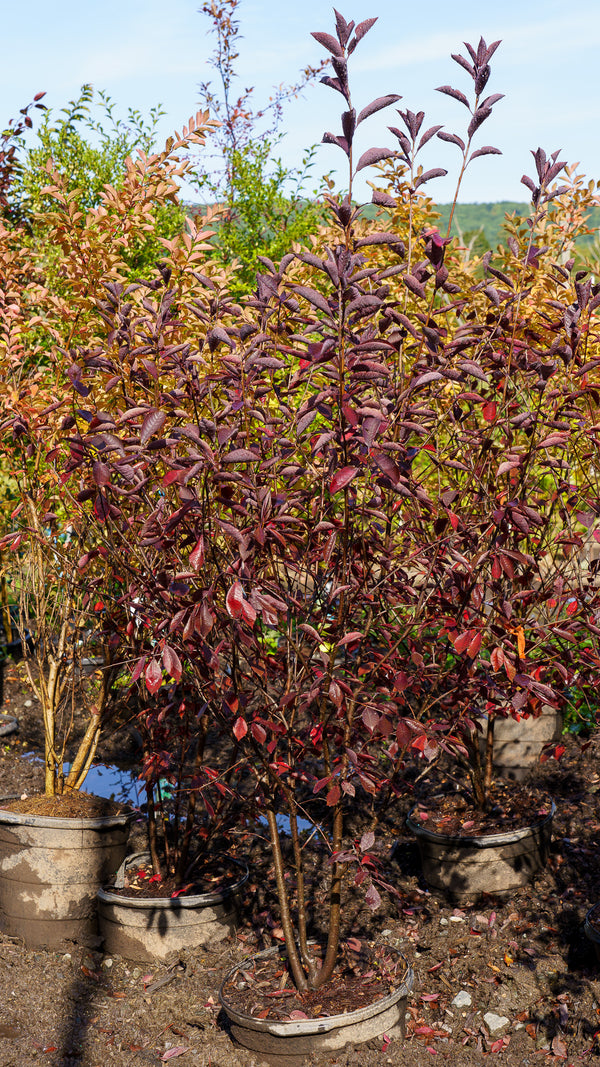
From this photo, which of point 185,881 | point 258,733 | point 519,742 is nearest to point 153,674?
point 258,733

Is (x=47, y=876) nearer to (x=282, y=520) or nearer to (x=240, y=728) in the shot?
(x=240, y=728)

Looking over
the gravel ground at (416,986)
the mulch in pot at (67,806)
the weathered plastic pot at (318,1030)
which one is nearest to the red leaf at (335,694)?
the weathered plastic pot at (318,1030)

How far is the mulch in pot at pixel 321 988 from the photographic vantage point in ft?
8.95

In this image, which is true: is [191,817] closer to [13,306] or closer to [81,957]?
[81,957]

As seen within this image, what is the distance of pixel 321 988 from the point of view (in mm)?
2834

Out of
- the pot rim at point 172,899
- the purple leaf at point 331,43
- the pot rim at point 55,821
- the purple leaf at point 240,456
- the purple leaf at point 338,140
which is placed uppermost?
the purple leaf at point 331,43

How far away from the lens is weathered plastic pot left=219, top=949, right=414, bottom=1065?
258cm

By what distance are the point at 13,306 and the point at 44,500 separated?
0.84 meters

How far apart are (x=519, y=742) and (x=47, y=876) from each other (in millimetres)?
2353

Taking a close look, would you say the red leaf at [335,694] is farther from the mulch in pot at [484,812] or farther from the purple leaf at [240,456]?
the mulch in pot at [484,812]

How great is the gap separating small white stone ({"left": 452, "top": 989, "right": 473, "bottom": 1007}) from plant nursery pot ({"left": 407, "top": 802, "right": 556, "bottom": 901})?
553 millimetres

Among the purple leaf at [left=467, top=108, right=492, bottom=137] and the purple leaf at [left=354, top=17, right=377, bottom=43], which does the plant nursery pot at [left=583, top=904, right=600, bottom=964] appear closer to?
the purple leaf at [left=467, top=108, right=492, bottom=137]

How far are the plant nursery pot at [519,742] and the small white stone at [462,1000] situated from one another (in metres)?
1.51

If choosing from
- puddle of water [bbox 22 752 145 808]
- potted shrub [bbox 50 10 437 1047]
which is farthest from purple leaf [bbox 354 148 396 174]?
puddle of water [bbox 22 752 145 808]
